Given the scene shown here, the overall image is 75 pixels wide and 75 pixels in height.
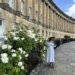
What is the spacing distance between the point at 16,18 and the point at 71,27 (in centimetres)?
8408

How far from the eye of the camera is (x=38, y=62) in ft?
57.2

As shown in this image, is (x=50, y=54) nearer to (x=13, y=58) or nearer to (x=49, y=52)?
(x=49, y=52)

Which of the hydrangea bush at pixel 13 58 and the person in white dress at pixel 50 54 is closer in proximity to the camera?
the hydrangea bush at pixel 13 58

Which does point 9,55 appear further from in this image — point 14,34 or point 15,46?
point 14,34

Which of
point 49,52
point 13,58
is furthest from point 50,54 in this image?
point 13,58

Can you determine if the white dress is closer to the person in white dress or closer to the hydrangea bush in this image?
the person in white dress

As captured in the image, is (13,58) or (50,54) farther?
(50,54)

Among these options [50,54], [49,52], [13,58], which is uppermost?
[13,58]

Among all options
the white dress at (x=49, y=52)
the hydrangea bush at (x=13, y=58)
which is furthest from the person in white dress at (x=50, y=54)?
the hydrangea bush at (x=13, y=58)

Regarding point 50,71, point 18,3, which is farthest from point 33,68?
point 18,3

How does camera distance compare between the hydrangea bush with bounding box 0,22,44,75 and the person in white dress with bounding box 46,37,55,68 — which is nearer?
the hydrangea bush with bounding box 0,22,44,75

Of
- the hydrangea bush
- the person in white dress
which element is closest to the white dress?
the person in white dress

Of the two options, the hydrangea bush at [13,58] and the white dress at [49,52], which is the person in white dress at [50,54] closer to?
the white dress at [49,52]

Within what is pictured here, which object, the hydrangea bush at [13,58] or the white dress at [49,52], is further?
the white dress at [49,52]
